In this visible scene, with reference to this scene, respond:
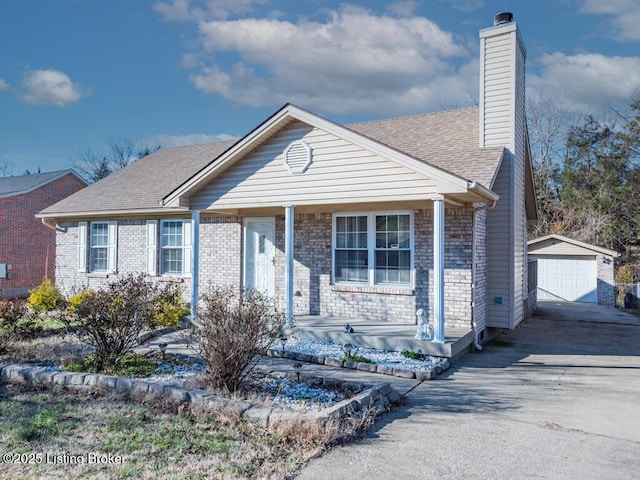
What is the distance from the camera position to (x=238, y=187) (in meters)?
9.98

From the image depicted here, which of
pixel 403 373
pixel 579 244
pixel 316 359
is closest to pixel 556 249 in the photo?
pixel 579 244

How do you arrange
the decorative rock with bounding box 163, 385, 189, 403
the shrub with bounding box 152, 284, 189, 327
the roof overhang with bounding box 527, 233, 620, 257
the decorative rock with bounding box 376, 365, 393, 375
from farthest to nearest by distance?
the roof overhang with bounding box 527, 233, 620, 257, the shrub with bounding box 152, 284, 189, 327, the decorative rock with bounding box 376, 365, 393, 375, the decorative rock with bounding box 163, 385, 189, 403

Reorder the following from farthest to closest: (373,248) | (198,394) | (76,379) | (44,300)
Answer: (44,300)
(373,248)
(76,379)
(198,394)

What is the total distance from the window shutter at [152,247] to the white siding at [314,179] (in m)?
3.53

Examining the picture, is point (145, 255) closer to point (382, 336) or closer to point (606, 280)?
point (382, 336)

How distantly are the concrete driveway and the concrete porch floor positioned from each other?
1.20 ft

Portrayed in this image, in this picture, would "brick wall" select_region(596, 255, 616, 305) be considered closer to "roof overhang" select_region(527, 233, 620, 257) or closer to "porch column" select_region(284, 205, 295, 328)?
"roof overhang" select_region(527, 233, 620, 257)

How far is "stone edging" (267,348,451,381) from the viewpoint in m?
6.59

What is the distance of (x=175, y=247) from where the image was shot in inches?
515

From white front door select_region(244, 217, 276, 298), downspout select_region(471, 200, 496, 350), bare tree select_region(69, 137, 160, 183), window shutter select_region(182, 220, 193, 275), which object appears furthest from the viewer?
bare tree select_region(69, 137, 160, 183)

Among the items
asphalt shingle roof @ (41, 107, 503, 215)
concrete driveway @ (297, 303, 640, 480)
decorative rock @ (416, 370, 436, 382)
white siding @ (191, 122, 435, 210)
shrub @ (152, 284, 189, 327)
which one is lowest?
concrete driveway @ (297, 303, 640, 480)

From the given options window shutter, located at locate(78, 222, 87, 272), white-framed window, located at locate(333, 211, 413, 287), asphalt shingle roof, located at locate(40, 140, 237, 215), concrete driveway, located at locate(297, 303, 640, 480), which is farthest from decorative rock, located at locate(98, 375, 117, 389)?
window shutter, located at locate(78, 222, 87, 272)

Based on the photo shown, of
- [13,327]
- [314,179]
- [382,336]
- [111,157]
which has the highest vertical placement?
[111,157]

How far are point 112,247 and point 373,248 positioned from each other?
9023 millimetres
